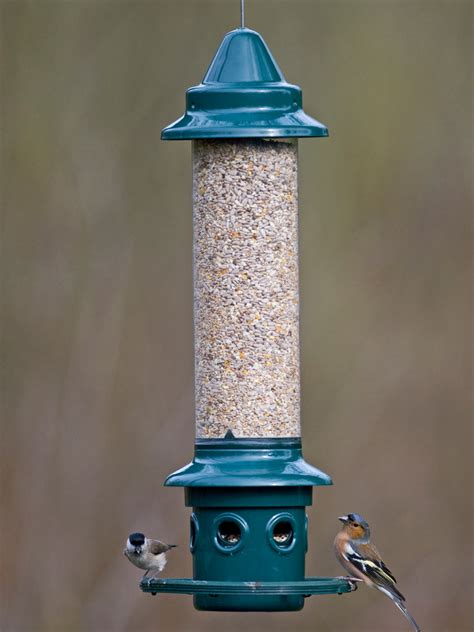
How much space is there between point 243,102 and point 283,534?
2.07 m

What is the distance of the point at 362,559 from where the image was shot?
10953 mm

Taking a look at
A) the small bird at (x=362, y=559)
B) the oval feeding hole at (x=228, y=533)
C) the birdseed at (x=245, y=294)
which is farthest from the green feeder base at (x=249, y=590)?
the small bird at (x=362, y=559)

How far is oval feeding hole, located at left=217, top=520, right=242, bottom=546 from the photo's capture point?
378 inches

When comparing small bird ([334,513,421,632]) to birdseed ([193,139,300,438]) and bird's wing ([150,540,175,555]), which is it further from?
birdseed ([193,139,300,438])

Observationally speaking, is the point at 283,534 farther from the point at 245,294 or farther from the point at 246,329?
the point at 245,294

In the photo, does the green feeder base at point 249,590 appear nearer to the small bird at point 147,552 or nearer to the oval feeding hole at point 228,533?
the oval feeding hole at point 228,533

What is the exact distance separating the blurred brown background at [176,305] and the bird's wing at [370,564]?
4247 mm

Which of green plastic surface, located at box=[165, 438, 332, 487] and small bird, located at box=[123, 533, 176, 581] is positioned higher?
green plastic surface, located at box=[165, 438, 332, 487]

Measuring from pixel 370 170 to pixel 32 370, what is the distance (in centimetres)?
386

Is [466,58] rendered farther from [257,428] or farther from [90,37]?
[257,428]

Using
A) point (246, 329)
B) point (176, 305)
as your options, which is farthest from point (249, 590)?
point (176, 305)

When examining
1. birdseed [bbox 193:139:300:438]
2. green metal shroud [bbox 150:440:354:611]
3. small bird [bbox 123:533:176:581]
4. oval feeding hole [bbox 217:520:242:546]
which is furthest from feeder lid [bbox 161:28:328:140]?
small bird [bbox 123:533:176:581]

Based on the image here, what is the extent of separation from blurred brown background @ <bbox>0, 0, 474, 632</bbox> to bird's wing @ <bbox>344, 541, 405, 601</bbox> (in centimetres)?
425

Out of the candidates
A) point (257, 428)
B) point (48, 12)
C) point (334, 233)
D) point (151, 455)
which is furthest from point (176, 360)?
point (257, 428)
